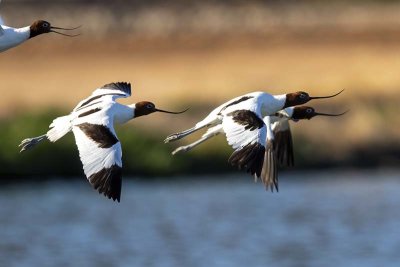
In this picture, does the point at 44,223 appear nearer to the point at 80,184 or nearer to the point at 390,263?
the point at 80,184

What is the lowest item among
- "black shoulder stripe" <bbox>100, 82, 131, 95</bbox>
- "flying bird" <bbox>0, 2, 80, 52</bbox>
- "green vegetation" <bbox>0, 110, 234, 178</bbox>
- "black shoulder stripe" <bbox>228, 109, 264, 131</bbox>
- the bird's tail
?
"green vegetation" <bbox>0, 110, 234, 178</bbox>

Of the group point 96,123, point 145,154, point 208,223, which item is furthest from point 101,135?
point 145,154

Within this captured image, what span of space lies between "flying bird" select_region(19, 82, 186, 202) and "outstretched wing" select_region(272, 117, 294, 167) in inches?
87.5

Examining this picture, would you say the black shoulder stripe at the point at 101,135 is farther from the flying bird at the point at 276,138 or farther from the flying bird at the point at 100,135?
the flying bird at the point at 276,138

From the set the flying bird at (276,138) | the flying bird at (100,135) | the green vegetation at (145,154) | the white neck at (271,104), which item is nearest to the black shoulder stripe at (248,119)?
the white neck at (271,104)

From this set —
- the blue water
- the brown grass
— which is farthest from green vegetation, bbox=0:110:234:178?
the brown grass

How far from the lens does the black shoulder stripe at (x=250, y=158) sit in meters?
15.0

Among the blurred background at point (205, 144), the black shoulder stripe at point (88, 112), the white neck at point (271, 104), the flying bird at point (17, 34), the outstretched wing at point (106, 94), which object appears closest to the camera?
the flying bird at point (17, 34)

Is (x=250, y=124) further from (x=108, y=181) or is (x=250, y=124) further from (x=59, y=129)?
(x=59, y=129)

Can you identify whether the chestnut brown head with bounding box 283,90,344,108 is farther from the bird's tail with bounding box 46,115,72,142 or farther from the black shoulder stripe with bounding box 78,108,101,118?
the bird's tail with bounding box 46,115,72,142

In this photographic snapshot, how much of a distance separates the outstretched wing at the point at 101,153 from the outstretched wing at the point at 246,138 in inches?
41.9

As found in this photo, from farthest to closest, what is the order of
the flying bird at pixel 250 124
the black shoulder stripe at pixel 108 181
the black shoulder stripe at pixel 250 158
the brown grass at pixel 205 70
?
the brown grass at pixel 205 70 < the flying bird at pixel 250 124 < the black shoulder stripe at pixel 250 158 < the black shoulder stripe at pixel 108 181

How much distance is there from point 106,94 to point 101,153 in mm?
1725

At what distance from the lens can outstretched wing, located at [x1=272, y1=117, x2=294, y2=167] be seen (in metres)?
17.9
